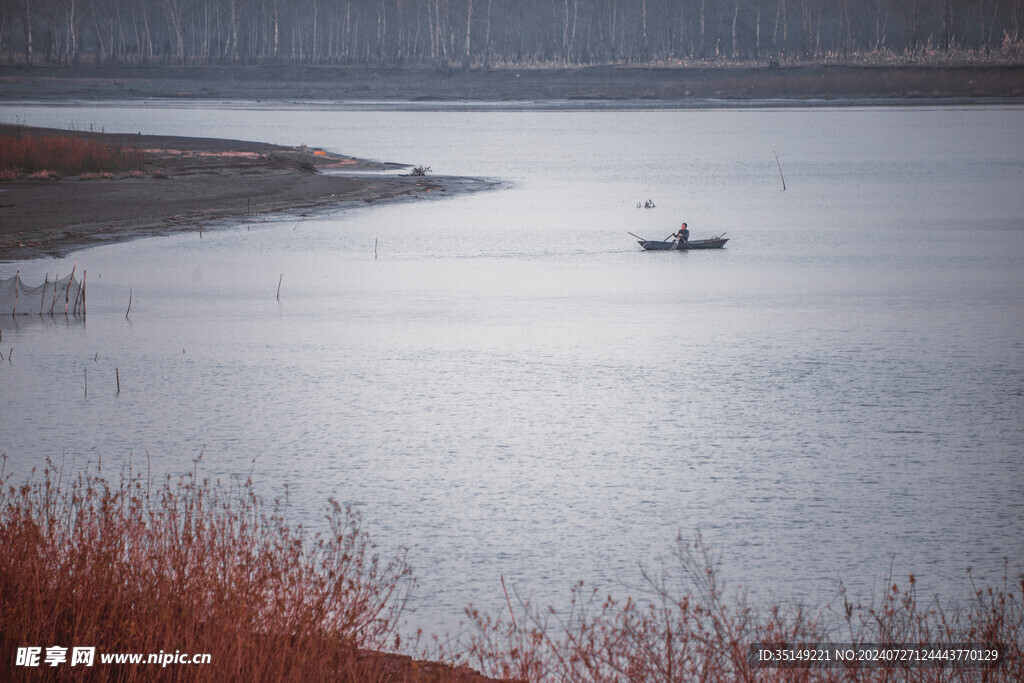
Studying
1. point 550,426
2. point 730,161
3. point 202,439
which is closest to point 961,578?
point 550,426

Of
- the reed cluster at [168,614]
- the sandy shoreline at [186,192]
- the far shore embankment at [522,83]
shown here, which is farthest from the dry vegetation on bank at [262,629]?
the far shore embankment at [522,83]

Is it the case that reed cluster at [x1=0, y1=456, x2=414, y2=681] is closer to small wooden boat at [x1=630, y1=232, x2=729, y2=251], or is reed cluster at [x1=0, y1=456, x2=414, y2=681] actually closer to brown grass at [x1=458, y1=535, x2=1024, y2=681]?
brown grass at [x1=458, y1=535, x2=1024, y2=681]

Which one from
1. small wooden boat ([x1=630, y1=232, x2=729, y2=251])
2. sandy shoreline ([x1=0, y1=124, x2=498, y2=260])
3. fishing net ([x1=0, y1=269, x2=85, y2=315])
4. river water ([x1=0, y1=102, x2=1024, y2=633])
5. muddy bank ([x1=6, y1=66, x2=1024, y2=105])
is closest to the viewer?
river water ([x1=0, y1=102, x2=1024, y2=633])

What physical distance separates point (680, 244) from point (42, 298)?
15746 mm

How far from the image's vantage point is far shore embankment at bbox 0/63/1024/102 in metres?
108

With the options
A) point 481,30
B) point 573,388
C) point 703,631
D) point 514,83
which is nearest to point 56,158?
point 573,388

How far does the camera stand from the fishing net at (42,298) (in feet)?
65.3

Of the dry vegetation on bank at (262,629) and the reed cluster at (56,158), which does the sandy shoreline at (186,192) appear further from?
the dry vegetation on bank at (262,629)

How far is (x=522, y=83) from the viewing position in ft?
383

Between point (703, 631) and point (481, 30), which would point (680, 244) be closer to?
point (703, 631)

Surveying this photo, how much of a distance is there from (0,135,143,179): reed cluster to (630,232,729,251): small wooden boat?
20811 mm

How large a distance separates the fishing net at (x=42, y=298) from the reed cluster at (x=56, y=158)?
20.4 meters

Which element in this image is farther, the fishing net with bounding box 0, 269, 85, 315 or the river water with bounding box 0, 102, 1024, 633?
the fishing net with bounding box 0, 269, 85, 315

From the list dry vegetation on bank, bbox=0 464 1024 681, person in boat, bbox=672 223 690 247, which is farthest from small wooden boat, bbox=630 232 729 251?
dry vegetation on bank, bbox=0 464 1024 681
